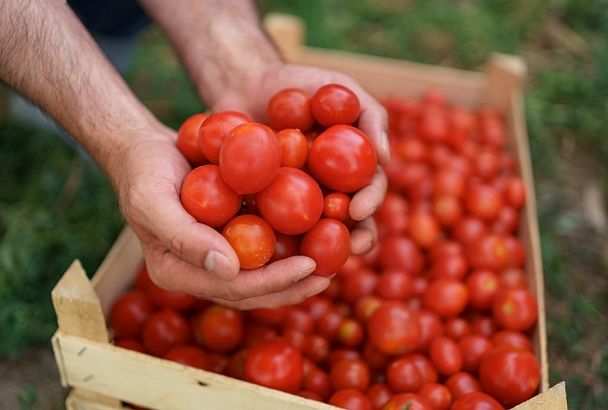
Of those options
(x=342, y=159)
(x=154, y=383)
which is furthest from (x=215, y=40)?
(x=154, y=383)

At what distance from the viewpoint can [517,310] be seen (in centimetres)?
215

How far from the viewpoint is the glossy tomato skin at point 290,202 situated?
5.48 ft

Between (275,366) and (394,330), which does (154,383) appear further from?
(394,330)

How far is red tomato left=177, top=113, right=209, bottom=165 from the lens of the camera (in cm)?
190

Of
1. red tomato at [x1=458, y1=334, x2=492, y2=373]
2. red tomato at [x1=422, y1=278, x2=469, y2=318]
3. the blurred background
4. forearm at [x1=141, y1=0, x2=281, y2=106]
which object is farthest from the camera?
the blurred background

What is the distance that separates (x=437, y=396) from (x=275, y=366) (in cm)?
47

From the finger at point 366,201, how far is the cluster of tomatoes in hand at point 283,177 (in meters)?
0.03

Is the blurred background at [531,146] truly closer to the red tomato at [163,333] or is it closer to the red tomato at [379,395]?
the red tomato at [163,333]

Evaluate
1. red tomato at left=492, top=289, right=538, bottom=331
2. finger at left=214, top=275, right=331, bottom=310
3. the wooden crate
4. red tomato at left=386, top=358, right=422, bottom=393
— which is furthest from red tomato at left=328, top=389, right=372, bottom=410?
red tomato at left=492, top=289, right=538, bottom=331

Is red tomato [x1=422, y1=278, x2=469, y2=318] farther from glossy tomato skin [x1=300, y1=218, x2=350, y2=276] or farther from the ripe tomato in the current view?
the ripe tomato

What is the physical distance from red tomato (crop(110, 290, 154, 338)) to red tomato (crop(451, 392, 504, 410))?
1001mm

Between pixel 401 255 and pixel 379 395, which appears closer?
pixel 379 395

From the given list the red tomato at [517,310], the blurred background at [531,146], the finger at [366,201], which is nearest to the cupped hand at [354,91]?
the finger at [366,201]

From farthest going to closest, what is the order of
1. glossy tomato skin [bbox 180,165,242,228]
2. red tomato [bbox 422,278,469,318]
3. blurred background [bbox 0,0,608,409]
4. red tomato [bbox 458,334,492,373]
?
1. blurred background [bbox 0,0,608,409]
2. red tomato [bbox 422,278,469,318]
3. red tomato [bbox 458,334,492,373]
4. glossy tomato skin [bbox 180,165,242,228]
